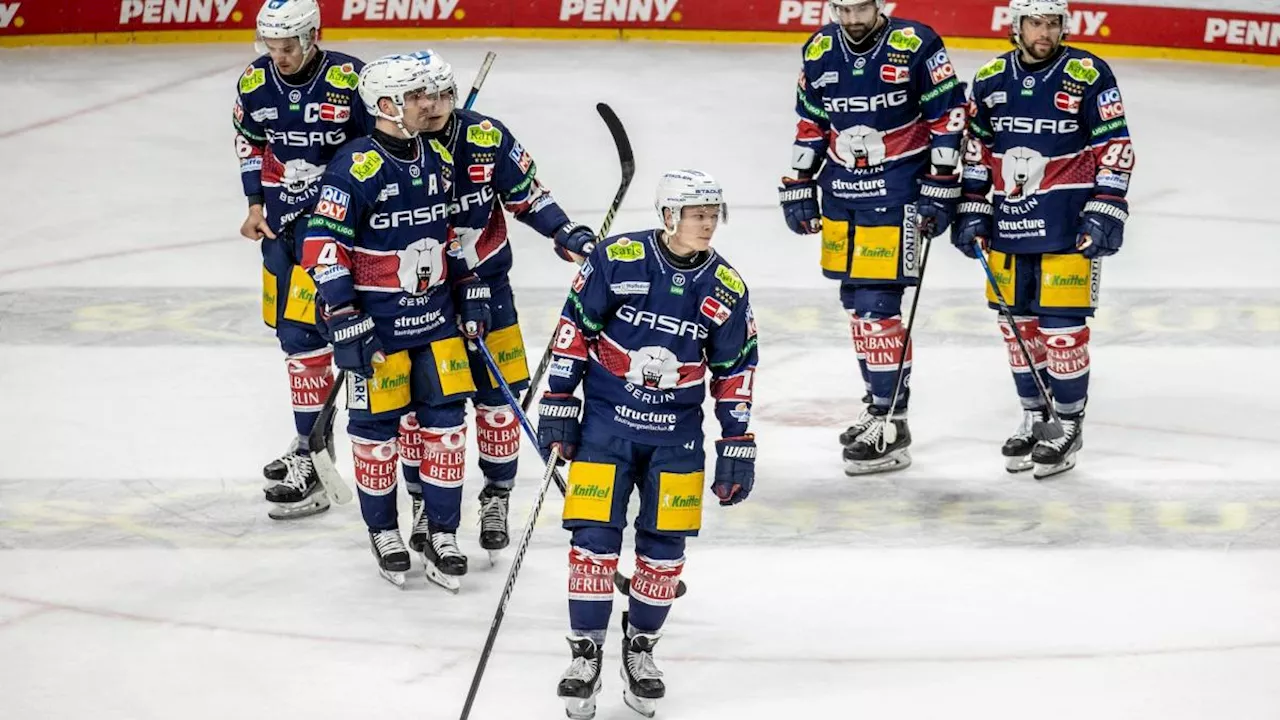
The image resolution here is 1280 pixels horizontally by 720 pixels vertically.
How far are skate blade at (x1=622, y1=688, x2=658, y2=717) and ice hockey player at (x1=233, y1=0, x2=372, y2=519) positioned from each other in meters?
1.82

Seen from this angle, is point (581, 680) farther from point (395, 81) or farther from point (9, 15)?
point (9, 15)

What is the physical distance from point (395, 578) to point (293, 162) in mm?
1495

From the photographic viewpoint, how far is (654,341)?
17.1ft

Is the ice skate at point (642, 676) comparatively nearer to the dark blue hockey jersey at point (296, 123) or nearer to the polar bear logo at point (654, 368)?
the polar bear logo at point (654, 368)

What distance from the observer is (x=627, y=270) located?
518cm

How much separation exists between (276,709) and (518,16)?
28.8ft

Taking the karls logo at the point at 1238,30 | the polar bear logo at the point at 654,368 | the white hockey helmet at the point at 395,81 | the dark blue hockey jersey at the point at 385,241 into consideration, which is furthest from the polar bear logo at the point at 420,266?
the karls logo at the point at 1238,30

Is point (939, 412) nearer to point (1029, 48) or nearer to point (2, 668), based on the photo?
point (1029, 48)

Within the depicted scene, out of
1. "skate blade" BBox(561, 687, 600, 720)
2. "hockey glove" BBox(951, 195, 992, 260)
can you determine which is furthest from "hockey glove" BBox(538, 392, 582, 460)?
"hockey glove" BBox(951, 195, 992, 260)

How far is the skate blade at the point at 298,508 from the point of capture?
6691mm

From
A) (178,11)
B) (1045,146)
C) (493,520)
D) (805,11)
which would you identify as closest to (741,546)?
(493,520)

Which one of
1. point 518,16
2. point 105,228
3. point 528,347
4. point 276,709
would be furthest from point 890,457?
point 518,16

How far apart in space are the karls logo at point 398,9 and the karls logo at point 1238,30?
16.8ft

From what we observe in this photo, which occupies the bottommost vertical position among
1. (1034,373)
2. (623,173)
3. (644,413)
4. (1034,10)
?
(1034,373)
